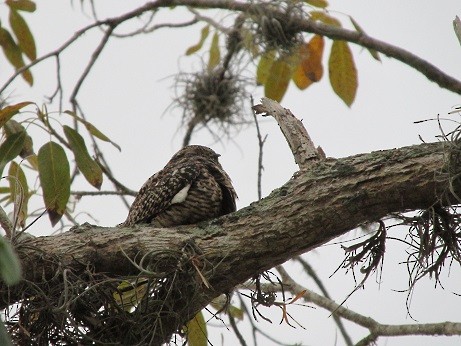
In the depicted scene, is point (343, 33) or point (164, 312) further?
point (343, 33)

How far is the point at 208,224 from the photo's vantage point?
3070 mm

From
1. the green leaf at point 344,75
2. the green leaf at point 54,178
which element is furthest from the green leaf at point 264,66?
the green leaf at point 54,178

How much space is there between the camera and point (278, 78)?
4.68 metres

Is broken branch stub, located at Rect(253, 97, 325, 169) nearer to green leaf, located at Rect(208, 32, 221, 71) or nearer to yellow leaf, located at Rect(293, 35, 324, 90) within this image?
yellow leaf, located at Rect(293, 35, 324, 90)

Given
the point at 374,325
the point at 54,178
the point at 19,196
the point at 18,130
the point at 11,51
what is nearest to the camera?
the point at 19,196

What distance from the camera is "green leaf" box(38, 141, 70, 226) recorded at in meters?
3.30

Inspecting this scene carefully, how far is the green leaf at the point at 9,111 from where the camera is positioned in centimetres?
337

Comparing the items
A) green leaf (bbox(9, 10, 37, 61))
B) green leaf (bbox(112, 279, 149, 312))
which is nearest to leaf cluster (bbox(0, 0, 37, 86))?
green leaf (bbox(9, 10, 37, 61))

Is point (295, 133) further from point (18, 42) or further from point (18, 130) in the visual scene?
point (18, 42)

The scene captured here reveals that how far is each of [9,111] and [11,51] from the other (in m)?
1.40

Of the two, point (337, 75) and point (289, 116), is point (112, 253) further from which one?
point (337, 75)

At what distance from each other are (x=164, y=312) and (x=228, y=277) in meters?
0.27

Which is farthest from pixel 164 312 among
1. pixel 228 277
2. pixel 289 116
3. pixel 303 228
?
pixel 289 116

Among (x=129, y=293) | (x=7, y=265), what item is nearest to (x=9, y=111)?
(x=129, y=293)
